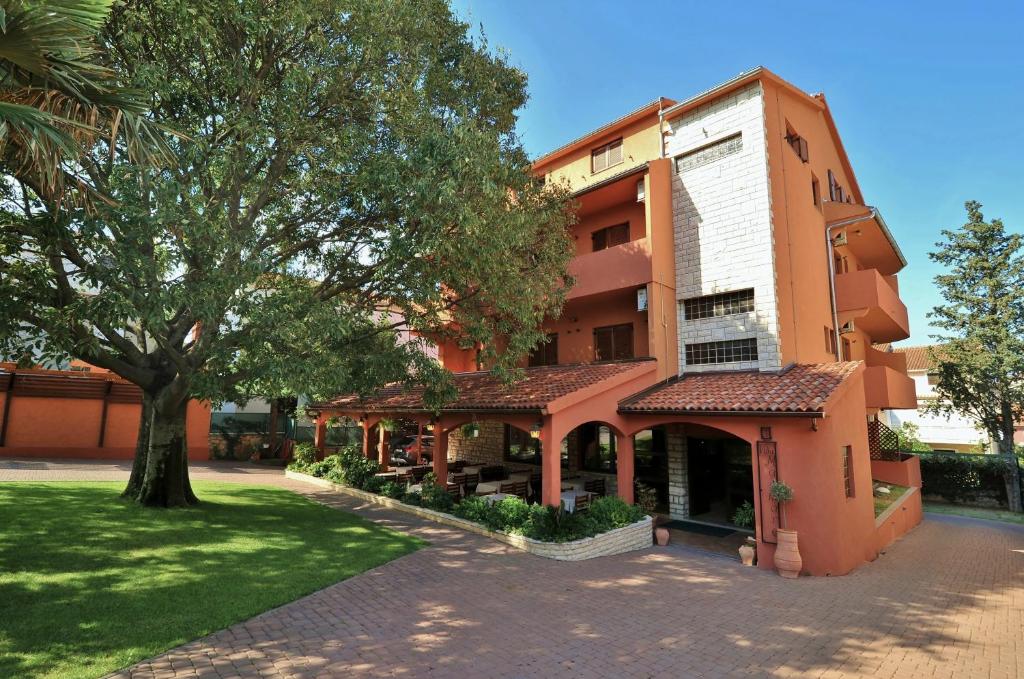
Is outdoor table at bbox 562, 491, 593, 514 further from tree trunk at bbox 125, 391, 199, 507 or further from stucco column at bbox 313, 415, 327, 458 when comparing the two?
stucco column at bbox 313, 415, 327, 458

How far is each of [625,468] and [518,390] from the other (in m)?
3.46

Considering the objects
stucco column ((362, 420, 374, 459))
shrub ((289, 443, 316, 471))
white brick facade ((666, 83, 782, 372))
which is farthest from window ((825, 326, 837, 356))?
shrub ((289, 443, 316, 471))

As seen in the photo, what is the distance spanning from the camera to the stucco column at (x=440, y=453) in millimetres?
14711

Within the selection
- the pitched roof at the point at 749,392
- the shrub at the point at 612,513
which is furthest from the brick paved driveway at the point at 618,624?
the pitched roof at the point at 749,392

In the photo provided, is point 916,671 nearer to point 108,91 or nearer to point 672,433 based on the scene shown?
point 672,433

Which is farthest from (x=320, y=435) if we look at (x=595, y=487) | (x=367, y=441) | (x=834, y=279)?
(x=834, y=279)

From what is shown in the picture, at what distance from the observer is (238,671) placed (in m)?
5.43

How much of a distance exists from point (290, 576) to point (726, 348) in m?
12.4

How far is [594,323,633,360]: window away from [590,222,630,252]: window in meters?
2.84

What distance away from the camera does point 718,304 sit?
15.1m

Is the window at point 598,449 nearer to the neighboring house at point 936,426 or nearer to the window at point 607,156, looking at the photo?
the window at point 607,156

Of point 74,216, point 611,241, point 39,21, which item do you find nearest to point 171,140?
point 74,216

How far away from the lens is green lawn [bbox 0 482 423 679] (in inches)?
228

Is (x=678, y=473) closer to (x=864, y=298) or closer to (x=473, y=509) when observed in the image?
(x=473, y=509)
